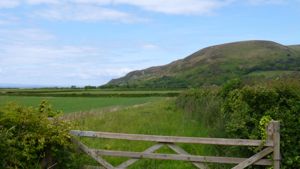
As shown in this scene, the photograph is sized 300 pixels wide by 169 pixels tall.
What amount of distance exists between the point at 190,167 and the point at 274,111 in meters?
2.78

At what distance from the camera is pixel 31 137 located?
9.77 metres

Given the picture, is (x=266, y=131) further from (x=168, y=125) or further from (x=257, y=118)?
(x=168, y=125)

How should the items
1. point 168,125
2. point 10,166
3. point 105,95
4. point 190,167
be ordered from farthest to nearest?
1. point 105,95
2. point 168,125
3. point 190,167
4. point 10,166

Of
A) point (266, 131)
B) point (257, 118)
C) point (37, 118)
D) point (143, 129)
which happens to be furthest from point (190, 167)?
point (143, 129)

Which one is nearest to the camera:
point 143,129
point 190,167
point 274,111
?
point 274,111

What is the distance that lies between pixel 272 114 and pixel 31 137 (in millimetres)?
5234

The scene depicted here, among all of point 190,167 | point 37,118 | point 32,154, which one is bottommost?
point 190,167

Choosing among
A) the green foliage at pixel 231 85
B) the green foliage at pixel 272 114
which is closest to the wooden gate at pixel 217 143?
the green foliage at pixel 272 114

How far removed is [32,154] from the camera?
9.76 m

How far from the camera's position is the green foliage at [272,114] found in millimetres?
10039

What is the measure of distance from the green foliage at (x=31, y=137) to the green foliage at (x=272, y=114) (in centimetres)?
390

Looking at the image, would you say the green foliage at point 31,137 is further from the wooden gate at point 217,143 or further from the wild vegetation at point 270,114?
the wild vegetation at point 270,114

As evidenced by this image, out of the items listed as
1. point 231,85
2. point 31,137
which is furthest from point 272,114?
point 31,137

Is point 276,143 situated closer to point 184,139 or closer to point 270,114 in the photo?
point 270,114
